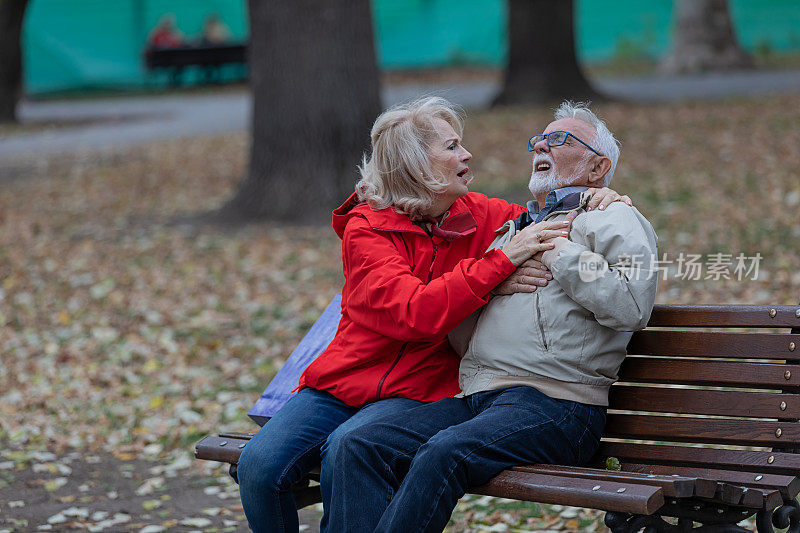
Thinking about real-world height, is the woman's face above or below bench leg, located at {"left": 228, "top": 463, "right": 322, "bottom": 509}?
above

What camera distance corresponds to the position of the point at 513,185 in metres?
10.5

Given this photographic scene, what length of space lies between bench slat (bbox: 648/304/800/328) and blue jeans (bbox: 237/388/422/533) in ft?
2.73

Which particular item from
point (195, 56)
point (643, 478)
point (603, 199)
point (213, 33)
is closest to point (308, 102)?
point (603, 199)

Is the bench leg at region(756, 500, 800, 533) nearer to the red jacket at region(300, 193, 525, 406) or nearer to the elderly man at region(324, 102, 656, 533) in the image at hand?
the elderly man at region(324, 102, 656, 533)

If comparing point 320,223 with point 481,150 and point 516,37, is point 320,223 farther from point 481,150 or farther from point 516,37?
point 516,37

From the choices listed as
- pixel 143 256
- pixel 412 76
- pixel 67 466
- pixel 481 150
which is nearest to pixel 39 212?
pixel 143 256

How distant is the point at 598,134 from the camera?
3387 millimetres

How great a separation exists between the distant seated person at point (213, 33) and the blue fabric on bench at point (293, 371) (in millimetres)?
23298

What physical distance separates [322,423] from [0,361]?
4173 mm

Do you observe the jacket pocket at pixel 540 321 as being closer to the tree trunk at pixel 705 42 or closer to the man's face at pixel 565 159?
the man's face at pixel 565 159

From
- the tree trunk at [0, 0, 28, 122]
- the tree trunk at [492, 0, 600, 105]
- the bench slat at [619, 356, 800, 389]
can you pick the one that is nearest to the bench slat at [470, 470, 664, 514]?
the bench slat at [619, 356, 800, 389]

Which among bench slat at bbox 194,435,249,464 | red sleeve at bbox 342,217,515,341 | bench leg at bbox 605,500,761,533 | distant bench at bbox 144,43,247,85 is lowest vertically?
bench leg at bbox 605,500,761,533

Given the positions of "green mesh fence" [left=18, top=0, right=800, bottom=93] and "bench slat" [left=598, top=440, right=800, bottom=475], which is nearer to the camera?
"bench slat" [left=598, top=440, right=800, bottom=475]

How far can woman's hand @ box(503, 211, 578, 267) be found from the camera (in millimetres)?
3215
